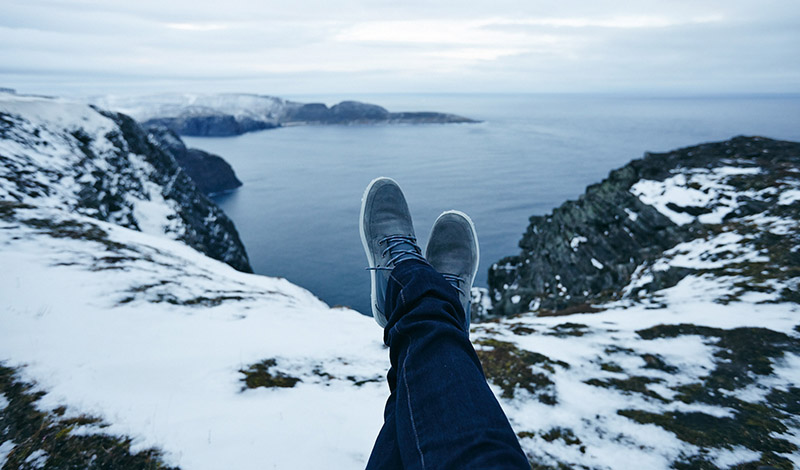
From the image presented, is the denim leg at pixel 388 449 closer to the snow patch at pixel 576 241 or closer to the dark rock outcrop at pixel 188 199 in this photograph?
the snow patch at pixel 576 241

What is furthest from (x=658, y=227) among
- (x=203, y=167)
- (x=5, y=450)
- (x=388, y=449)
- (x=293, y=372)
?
(x=203, y=167)

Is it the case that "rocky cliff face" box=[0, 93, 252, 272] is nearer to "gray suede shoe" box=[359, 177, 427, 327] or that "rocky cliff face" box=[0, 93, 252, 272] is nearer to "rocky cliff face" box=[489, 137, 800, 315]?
"gray suede shoe" box=[359, 177, 427, 327]

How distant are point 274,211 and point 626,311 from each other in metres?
68.5

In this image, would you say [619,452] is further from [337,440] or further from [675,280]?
[675,280]

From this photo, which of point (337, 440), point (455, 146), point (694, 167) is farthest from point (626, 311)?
point (455, 146)

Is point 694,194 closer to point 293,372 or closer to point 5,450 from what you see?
point 293,372

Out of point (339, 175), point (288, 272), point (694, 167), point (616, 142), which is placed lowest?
point (288, 272)

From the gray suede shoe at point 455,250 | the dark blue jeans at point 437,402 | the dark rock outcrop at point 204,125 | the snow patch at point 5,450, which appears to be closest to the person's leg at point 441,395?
the dark blue jeans at point 437,402

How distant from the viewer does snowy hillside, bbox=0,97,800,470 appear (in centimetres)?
256

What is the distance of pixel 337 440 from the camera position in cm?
280

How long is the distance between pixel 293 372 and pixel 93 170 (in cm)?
2785

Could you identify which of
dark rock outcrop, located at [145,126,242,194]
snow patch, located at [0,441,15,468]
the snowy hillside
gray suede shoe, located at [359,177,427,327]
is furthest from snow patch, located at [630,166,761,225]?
dark rock outcrop, located at [145,126,242,194]

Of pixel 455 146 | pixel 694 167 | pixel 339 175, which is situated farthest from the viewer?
pixel 455 146

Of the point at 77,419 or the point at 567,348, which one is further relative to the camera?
the point at 567,348
